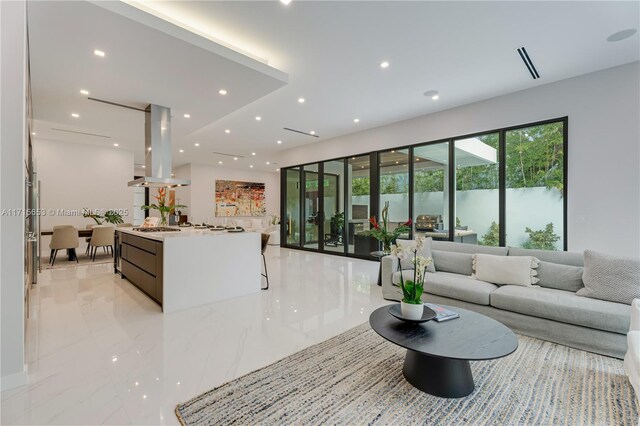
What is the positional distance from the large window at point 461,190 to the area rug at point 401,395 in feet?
9.97

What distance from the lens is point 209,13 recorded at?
2906mm

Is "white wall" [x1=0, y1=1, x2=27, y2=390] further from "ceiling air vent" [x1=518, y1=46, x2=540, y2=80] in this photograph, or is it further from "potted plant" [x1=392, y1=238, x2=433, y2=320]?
"ceiling air vent" [x1=518, y1=46, x2=540, y2=80]

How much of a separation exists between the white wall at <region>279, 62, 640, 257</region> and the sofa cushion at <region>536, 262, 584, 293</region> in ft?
5.34

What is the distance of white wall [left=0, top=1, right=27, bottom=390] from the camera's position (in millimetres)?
2020

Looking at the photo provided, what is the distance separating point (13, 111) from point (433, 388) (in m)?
3.59

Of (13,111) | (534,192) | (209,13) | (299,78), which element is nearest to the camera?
(13,111)

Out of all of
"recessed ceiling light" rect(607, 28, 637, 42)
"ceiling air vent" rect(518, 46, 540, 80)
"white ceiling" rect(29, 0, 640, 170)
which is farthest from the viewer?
"ceiling air vent" rect(518, 46, 540, 80)

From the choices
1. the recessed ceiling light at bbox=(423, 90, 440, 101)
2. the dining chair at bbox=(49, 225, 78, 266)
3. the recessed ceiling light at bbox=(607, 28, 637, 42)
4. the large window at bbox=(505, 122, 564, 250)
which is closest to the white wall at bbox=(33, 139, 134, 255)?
the dining chair at bbox=(49, 225, 78, 266)

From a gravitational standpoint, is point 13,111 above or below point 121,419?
above

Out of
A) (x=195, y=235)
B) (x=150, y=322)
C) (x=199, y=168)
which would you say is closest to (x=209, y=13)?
(x=195, y=235)

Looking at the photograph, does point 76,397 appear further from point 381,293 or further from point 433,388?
point 381,293

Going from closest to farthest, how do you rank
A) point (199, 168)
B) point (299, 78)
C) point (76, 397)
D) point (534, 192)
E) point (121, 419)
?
point (121, 419), point (76, 397), point (299, 78), point (534, 192), point (199, 168)

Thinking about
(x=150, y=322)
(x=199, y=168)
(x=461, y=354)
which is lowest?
(x=150, y=322)

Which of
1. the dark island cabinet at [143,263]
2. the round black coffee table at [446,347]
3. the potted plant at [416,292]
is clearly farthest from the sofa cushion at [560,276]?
the dark island cabinet at [143,263]
